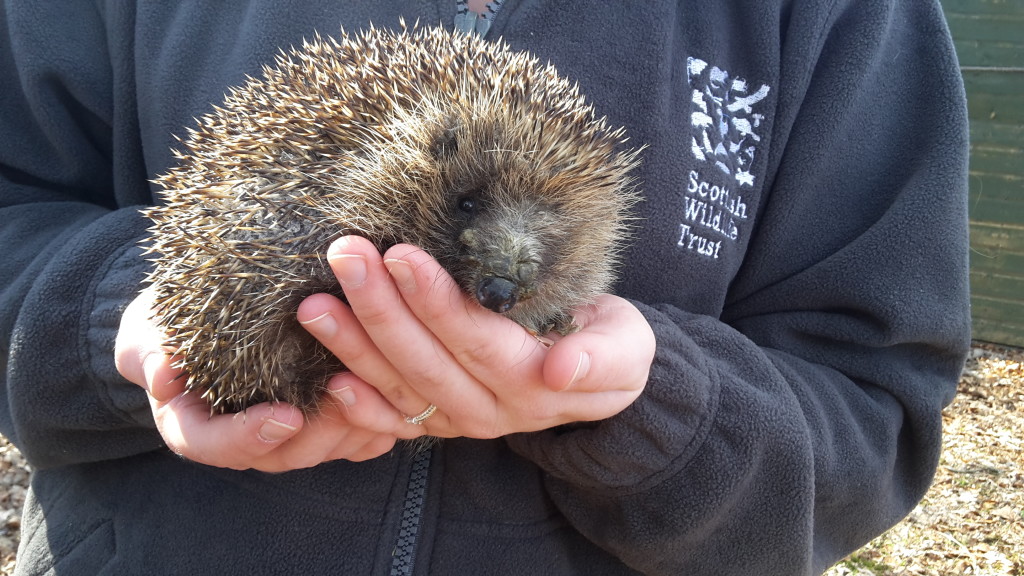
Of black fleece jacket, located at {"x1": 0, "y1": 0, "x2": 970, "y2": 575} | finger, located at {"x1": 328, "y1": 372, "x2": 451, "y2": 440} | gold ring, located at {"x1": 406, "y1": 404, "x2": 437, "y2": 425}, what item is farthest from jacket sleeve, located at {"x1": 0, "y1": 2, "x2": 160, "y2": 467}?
gold ring, located at {"x1": 406, "y1": 404, "x2": 437, "y2": 425}

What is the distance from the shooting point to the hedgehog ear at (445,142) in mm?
1585

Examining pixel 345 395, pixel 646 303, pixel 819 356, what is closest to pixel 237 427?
pixel 345 395

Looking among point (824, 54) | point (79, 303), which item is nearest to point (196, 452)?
point (79, 303)

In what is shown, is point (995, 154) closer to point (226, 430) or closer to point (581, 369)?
point (581, 369)

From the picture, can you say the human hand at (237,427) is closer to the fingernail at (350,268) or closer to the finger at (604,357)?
the fingernail at (350,268)

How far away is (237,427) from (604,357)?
0.72 metres

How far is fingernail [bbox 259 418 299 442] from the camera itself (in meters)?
1.29

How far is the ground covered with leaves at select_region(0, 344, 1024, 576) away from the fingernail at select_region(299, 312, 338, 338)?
3.61 metres

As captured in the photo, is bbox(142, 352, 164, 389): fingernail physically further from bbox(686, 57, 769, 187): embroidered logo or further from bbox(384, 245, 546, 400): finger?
bbox(686, 57, 769, 187): embroidered logo

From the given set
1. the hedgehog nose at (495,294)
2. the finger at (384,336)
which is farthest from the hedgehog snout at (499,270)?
the finger at (384,336)

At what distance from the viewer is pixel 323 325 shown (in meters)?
1.23

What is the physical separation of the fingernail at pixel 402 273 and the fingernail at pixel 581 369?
317mm

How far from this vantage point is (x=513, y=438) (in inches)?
62.7

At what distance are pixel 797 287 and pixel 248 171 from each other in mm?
1460
